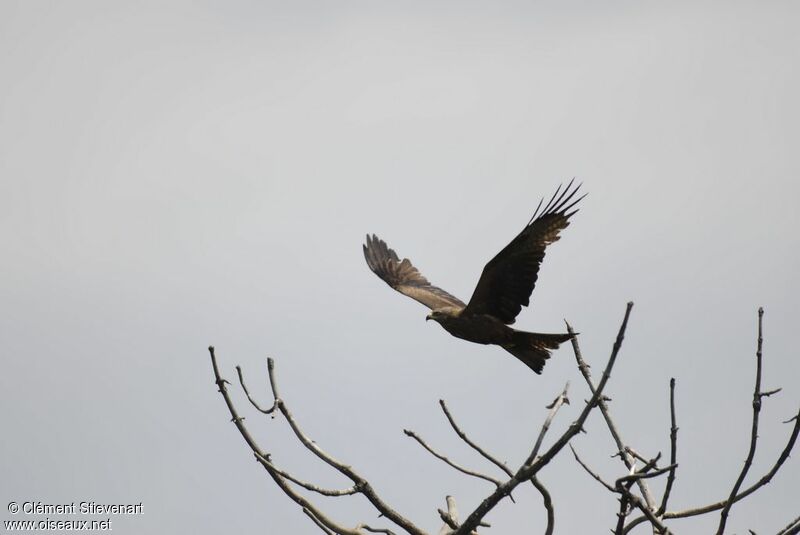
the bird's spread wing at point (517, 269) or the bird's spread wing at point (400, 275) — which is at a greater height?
the bird's spread wing at point (400, 275)

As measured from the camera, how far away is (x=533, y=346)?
31.7ft

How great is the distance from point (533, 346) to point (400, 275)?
392 cm

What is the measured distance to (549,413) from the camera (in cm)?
479

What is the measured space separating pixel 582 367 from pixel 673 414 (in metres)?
1.21

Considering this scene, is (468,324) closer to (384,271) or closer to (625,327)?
(384,271)

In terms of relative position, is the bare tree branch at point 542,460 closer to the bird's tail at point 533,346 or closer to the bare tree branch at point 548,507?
the bare tree branch at point 548,507

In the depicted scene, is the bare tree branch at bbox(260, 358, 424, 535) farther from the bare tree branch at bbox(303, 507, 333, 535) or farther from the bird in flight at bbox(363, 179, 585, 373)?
the bird in flight at bbox(363, 179, 585, 373)

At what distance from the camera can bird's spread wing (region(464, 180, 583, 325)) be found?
30.1 feet

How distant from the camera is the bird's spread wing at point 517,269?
9.16 metres

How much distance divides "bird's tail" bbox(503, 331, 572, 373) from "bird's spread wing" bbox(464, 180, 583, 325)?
0.22 metres

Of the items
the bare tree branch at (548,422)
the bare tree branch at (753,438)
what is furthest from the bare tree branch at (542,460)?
the bare tree branch at (753,438)

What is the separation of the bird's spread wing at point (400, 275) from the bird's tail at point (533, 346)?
2017 millimetres

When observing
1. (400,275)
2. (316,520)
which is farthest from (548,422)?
(400,275)

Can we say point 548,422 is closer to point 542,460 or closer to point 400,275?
point 542,460
